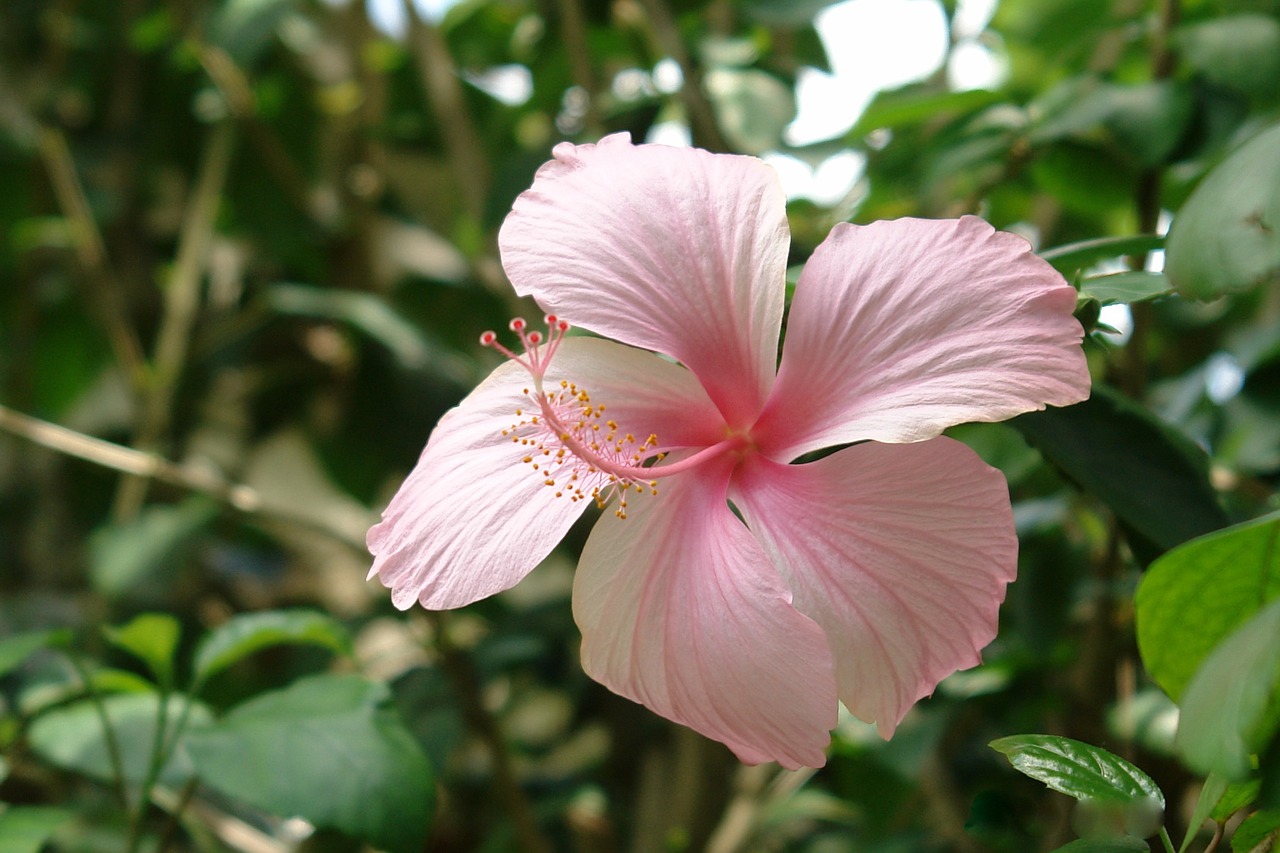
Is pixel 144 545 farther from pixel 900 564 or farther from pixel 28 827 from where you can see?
pixel 900 564

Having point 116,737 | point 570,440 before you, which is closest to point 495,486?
point 570,440

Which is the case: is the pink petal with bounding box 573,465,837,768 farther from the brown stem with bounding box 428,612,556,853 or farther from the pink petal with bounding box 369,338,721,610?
the brown stem with bounding box 428,612,556,853

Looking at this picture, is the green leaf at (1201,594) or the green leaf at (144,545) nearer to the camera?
the green leaf at (1201,594)

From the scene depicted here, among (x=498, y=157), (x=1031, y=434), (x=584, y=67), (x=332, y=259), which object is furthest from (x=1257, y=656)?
(x=332, y=259)

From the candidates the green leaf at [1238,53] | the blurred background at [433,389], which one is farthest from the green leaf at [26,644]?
the green leaf at [1238,53]

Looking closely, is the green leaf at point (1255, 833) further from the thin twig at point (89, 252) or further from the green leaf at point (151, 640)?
the thin twig at point (89, 252)
